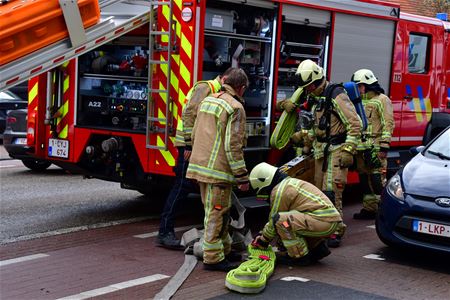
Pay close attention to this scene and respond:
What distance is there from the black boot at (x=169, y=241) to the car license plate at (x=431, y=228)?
88.3 inches

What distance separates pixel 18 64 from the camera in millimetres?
6191

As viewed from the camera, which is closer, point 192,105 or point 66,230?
point 192,105

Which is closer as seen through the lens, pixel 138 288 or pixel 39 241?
pixel 138 288

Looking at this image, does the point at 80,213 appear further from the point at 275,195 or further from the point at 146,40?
the point at 275,195

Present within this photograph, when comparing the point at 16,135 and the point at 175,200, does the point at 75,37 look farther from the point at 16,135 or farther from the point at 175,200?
the point at 16,135

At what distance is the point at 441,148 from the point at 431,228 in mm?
1362

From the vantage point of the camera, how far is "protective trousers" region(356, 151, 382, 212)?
863 cm

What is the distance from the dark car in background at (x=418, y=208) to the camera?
6.43 meters

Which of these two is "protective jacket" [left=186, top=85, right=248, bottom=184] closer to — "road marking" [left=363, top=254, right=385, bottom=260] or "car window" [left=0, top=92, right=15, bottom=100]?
"road marking" [left=363, top=254, right=385, bottom=260]

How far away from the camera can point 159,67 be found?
24.8 ft

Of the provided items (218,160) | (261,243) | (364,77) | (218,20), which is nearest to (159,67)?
(218,20)

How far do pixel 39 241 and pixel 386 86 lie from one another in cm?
540

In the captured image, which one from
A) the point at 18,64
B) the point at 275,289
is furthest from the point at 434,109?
the point at 18,64

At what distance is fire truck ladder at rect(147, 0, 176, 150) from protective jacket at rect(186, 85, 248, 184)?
3.68 ft
